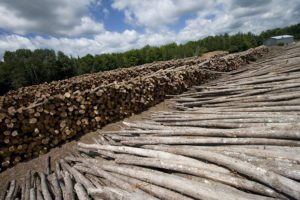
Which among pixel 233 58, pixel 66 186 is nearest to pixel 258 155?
pixel 66 186

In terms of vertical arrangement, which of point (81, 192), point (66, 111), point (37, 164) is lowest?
point (37, 164)

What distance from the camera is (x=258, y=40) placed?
67.2m

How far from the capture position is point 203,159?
8.86 feet

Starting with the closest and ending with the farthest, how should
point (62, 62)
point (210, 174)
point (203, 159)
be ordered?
1. point (210, 174)
2. point (203, 159)
3. point (62, 62)

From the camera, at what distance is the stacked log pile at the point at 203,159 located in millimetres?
2168

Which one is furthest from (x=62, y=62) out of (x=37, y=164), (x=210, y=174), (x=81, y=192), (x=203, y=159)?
(x=210, y=174)

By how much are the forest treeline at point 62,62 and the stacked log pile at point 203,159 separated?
25.5 meters

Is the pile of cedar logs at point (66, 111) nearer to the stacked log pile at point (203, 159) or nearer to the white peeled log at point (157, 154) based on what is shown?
the stacked log pile at point (203, 159)

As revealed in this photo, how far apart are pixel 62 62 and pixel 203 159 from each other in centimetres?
3269

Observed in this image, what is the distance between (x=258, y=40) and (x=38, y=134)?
72.1 meters

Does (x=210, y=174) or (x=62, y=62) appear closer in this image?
(x=210, y=174)

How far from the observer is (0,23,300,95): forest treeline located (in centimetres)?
2809

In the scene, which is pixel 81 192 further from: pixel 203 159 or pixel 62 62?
pixel 62 62

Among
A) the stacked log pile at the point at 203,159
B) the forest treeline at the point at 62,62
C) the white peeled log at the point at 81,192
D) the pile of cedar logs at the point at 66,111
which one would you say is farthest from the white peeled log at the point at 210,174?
the forest treeline at the point at 62,62
